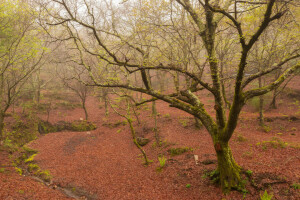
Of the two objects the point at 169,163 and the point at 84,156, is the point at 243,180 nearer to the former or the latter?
the point at 169,163

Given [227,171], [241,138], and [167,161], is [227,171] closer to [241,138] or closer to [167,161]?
[167,161]

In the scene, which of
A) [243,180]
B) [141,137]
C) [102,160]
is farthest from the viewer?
[141,137]

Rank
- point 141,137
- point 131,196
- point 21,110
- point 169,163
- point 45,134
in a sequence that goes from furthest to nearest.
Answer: point 21,110, point 45,134, point 141,137, point 169,163, point 131,196

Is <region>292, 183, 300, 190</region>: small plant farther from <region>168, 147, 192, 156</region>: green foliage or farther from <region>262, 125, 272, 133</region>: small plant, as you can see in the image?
<region>262, 125, 272, 133</region>: small plant

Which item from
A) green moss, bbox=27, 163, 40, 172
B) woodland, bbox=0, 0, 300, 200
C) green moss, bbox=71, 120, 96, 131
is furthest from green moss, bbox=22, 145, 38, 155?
green moss, bbox=71, 120, 96, 131

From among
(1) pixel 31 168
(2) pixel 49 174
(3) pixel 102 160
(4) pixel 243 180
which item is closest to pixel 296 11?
(4) pixel 243 180

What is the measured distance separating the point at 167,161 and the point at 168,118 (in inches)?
230

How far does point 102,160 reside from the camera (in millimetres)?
10945

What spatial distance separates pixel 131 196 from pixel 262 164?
530 centimetres

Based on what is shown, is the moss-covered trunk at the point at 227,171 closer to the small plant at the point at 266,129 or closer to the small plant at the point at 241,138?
the small plant at the point at 241,138

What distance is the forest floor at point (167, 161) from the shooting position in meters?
6.14

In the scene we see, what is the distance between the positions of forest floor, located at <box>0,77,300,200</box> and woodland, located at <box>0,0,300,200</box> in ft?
0.17

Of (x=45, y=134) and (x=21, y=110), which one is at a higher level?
(x=21, y=110)

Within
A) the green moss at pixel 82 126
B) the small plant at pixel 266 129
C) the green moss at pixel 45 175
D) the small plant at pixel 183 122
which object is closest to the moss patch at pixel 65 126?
the green moss at pixel 82 126
